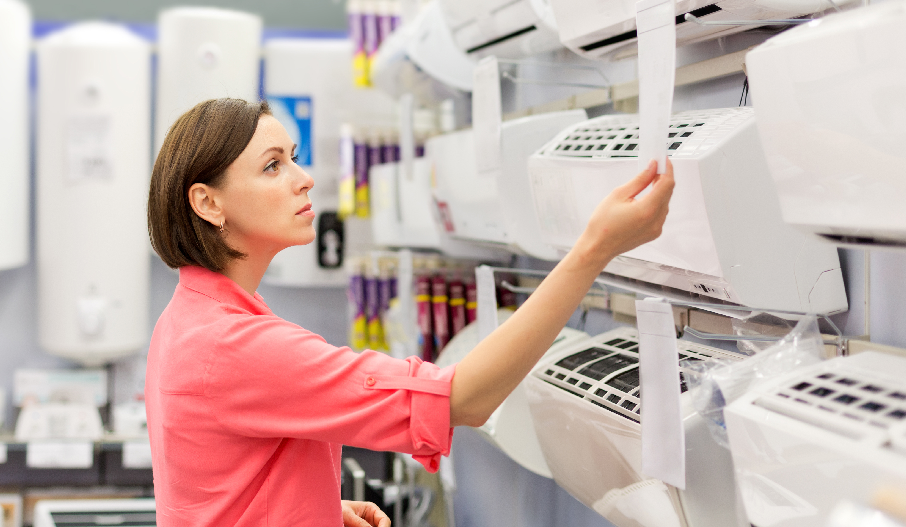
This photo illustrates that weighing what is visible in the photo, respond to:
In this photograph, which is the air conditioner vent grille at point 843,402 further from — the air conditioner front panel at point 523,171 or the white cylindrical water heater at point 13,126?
the white cylindrical water heater at point 13,126

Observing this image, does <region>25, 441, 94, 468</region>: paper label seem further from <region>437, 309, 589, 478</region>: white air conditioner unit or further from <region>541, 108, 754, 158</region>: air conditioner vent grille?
<region>541, 108, 754, 158</region>: air conditioner vent grille

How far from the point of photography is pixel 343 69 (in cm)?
324

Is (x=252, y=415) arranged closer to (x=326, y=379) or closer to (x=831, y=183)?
(x=326, y=379)

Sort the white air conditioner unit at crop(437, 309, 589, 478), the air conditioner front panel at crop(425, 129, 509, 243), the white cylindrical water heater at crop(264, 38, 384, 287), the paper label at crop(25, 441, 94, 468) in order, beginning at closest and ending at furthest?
the white air conditioner unit at crop(437, 309, 589, 478) → the air conditioner front panel at crop(425, 129, 509, 243) → the paper label at crop(25, 441, 94, 468) → the white cylindrical water heater at crop(264, 38, 384, 287)

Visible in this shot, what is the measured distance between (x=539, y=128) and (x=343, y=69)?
6.34ft

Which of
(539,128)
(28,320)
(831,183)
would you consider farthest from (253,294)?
(28,320)

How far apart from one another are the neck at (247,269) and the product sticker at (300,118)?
7.14ft

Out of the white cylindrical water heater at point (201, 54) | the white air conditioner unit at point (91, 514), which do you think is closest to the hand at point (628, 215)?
the white air conditioner unit at point (91, 514)

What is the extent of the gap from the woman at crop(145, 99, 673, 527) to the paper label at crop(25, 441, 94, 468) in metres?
1.94

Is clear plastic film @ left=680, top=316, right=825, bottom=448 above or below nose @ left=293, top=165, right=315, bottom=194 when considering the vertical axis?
below

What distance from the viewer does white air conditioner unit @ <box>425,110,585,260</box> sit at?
4.86 feet

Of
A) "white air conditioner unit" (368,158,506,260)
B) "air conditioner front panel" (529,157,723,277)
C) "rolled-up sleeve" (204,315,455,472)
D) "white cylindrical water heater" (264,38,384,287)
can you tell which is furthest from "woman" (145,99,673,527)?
"white cylindrical water heater" (264,38,384,287)

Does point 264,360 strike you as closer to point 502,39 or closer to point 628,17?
point 628,17

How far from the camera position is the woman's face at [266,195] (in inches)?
40.0
